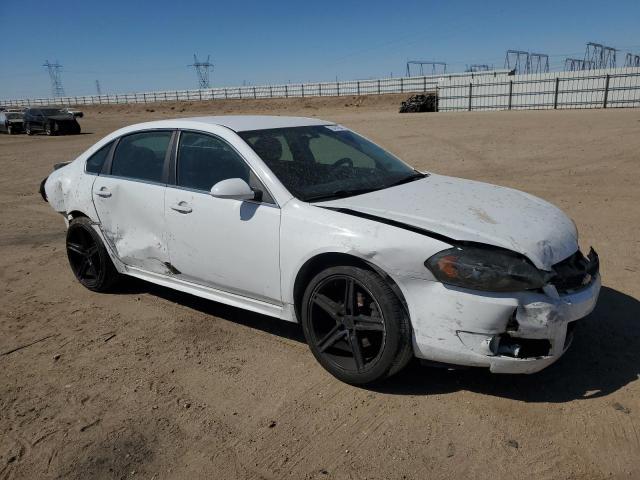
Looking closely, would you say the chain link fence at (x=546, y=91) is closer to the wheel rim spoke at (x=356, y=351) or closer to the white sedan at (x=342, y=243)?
the white sedan at (x=342, y=243)

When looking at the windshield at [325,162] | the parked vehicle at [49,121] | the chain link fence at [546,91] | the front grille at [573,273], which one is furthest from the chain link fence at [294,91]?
the front grille at [573,273]

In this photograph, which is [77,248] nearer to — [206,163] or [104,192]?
[104,192]

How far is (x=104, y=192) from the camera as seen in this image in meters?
4.73

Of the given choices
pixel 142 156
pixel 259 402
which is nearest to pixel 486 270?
pixel 259 402

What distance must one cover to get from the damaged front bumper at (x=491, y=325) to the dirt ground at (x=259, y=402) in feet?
1.07

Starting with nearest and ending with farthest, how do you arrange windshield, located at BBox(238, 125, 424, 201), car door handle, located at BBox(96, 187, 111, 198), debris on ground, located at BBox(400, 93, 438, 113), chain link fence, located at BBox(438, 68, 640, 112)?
windshield, located at BBox(238, 125, 424, 201), car door handle, located at BBox(96, 187, 111, 198), chain link fence, located at BBox(438, 68, 640, 112), debris on ground, located at BBox(400, 93, 438, 113)

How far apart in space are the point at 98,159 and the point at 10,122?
3004 cm

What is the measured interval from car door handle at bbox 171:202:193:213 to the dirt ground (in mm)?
959

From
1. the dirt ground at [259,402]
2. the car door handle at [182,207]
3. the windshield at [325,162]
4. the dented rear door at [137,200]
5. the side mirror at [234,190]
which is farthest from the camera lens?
the dented rear door at [137,200]

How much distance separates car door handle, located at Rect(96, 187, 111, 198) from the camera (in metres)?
4.69

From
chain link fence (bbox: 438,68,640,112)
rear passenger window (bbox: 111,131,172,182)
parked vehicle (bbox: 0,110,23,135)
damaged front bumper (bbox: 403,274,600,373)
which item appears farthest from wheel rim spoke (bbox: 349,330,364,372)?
parked vehicle (bbox: 0,110,23,135)

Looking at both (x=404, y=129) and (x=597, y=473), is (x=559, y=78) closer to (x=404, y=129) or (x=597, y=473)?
(x=404, y=129)

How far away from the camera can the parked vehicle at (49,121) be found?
28812 millimetres

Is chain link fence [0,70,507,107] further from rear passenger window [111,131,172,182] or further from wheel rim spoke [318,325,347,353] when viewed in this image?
wheel rim spoke [318,325,347,353]
